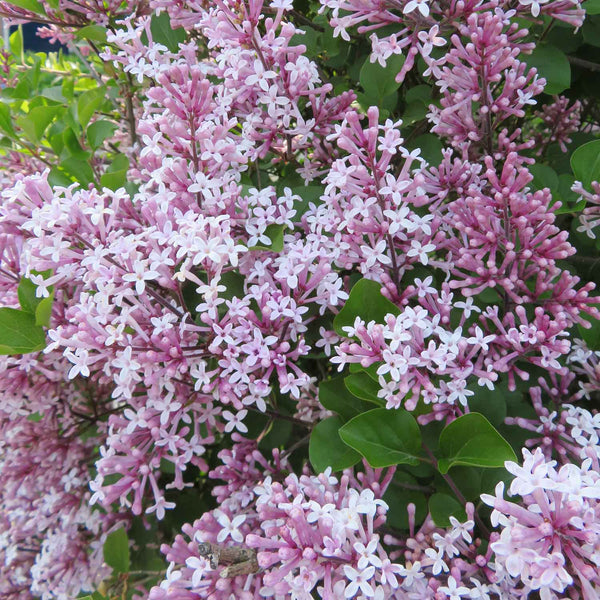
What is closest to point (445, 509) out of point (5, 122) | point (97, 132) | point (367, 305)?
point (367, 305)

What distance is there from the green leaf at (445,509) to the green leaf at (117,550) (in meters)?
0.81

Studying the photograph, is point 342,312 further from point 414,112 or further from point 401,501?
point 414,112

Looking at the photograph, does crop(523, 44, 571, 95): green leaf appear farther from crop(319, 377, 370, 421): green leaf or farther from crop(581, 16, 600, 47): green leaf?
crop(319, 377, 370, 421): green leaf

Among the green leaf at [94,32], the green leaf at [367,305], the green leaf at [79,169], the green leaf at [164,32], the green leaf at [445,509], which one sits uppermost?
the green leaf at [164,32]

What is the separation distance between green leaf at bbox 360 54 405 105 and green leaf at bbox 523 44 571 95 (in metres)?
0.33

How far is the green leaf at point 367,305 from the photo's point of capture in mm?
1086

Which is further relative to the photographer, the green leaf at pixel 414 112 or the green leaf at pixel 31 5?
the green leaf at pixel 31 5

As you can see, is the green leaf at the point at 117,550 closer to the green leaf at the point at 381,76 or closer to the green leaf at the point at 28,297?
the green leaf at the point at 28,297

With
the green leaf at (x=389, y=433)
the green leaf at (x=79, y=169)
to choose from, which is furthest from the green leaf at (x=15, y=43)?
the green leaf at (x=389, y=433)

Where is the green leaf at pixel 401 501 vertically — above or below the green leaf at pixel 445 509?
below

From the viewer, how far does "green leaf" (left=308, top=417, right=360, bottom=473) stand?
1.09 meters

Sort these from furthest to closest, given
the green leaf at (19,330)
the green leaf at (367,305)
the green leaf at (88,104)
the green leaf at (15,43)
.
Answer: the green leaf at (15,43) → the green leaf at (88,104) → the green leaf at (19,330) → the green leaf at (367,305)

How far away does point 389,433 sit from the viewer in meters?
1.05

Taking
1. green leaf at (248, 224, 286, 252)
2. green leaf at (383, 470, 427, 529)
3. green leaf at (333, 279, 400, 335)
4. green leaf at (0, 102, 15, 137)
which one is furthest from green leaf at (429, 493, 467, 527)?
green leaf at (0, 102, 15, 137)
